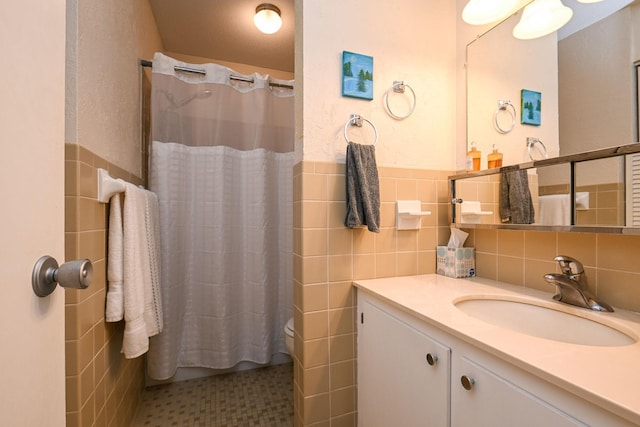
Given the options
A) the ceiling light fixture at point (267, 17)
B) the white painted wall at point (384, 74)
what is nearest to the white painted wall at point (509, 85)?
the white painted wall at point (384, 74)

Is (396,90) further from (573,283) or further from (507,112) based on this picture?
(573,283)

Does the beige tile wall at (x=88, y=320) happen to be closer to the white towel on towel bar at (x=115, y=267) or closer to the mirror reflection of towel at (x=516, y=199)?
the white towel on towel bar at (x=115, y=267)

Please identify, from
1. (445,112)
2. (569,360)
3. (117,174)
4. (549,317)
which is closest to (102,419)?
(117,174)

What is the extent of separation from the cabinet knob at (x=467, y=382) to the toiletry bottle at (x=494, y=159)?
912 millimetres

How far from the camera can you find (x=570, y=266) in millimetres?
884

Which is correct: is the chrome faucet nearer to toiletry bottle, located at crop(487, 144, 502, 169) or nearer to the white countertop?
the white countertop

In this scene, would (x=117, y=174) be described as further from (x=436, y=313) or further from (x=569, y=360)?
(x=569, y=360)

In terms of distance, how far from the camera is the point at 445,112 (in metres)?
1.41

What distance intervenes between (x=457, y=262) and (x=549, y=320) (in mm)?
410

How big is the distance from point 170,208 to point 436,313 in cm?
158

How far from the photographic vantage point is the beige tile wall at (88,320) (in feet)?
2.84

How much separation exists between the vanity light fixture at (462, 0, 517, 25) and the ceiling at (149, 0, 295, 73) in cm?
122

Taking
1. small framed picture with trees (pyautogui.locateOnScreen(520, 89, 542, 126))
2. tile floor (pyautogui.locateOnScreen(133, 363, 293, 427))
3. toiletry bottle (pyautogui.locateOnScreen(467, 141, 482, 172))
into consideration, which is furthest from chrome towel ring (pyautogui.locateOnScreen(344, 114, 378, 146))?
tile floor (pyautogui.locateOnScreen(133, 363, 293, 427))

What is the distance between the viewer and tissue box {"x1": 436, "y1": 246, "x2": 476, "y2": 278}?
4.22 ft
